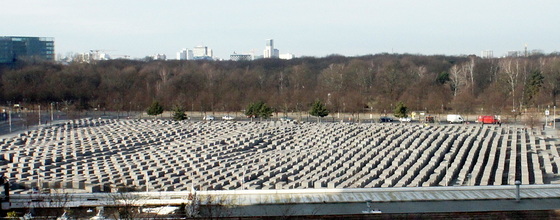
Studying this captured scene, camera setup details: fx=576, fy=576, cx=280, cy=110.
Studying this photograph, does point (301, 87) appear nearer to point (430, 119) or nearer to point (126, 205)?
point (430, 119)

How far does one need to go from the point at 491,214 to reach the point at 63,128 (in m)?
22.6

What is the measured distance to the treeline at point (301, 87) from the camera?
116ft

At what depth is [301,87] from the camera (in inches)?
1720

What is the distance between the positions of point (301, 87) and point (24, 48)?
40.0 metres

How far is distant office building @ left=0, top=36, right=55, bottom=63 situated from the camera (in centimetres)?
6309

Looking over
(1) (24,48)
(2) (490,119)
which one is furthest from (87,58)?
(2) (490,119)

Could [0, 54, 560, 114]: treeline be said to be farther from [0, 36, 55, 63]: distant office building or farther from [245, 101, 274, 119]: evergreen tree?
[0, 36, 55, 63]: distant office building

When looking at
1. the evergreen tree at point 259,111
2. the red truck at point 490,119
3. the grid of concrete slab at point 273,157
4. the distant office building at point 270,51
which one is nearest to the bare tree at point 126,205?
the grid of concrete slab at point 273,157

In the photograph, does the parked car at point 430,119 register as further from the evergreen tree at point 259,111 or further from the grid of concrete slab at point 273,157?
the evergreen tree at point 259,111

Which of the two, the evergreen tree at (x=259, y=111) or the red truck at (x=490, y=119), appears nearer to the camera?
the red truck at (x=490, y=119)

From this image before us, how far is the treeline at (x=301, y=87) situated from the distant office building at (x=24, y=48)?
14.9 meters

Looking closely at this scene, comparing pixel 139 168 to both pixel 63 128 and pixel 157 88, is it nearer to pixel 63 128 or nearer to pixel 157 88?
pixel 63 128

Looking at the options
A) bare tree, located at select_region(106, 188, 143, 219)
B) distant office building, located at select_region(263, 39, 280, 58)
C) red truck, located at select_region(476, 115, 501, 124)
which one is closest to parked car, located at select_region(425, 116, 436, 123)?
red truck, located at select_region(476, 115, 501, 124)

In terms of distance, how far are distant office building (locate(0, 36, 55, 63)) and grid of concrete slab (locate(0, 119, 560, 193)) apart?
4193 centimetres
